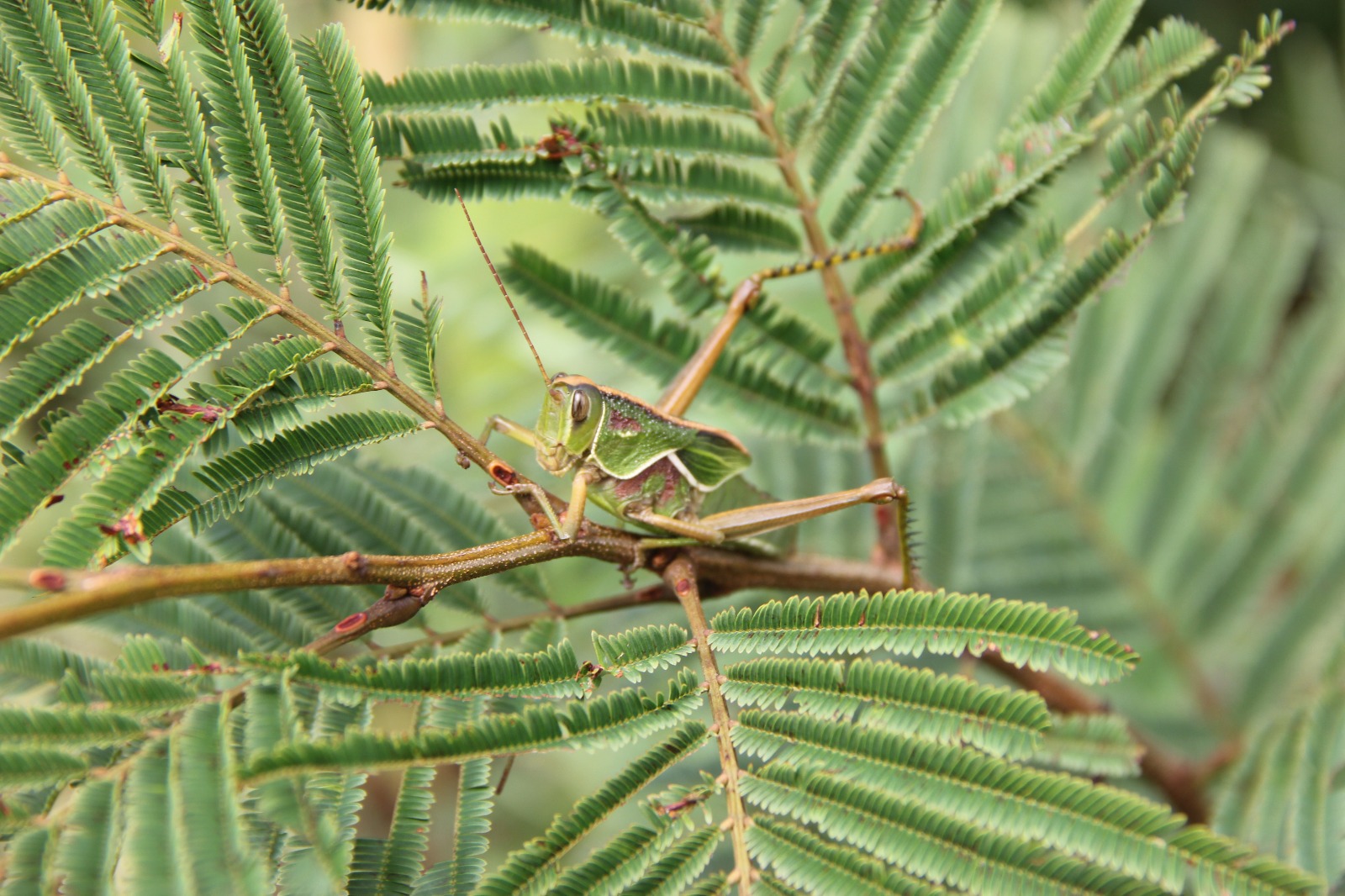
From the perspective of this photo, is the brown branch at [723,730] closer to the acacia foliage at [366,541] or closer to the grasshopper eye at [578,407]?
the acacia foliage at [366,541]

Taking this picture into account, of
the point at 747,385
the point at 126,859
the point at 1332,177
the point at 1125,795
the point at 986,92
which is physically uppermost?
the point at 1332,177

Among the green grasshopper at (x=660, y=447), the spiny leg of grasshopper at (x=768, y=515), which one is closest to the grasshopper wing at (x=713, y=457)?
the green grasshopper at (x=660, y=447)

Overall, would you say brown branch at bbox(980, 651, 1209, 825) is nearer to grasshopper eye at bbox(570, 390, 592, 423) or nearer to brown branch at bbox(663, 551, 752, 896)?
brown branch at bbox(663, 551, 752, 896)

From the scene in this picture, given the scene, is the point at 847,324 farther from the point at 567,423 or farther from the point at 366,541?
the point at 366,541

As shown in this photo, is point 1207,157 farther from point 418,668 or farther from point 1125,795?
point 418,668

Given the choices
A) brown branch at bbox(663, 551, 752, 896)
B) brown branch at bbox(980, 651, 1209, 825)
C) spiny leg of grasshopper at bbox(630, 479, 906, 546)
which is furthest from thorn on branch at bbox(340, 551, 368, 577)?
brown branch at bbox(980, 651, 1209, 825)

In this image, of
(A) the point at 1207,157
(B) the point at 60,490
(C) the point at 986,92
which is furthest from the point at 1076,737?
(A) the point at 1207,157
